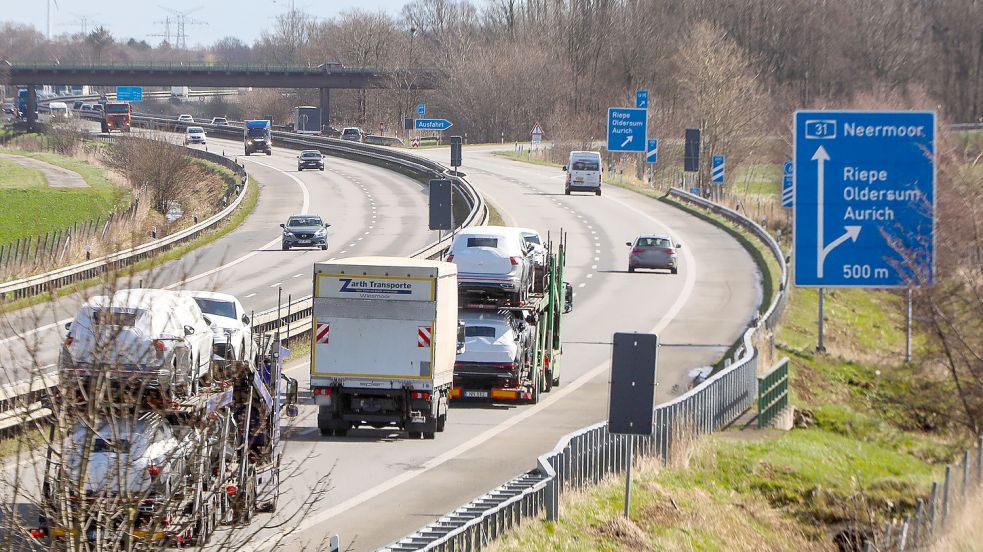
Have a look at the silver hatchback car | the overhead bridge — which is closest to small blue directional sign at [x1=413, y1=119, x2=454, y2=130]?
the silver hatchback car

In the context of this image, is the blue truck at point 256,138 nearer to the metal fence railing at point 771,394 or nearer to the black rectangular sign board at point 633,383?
the metal fence railing at point 771,394

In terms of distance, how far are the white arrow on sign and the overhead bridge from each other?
12006cm

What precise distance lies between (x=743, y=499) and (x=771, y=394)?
4.70 metres

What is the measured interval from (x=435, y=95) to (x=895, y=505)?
128351mm

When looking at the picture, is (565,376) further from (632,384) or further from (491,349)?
(632,384)

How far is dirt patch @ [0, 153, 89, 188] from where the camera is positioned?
87.4m

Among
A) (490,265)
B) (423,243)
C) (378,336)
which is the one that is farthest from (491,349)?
(423,243)

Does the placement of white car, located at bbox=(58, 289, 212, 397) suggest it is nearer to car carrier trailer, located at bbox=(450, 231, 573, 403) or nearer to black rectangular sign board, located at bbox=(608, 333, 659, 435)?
black rectangular sign board, located at bbox=(608, 333, 659, 435)

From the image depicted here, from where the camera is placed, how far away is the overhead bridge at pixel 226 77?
143375mm

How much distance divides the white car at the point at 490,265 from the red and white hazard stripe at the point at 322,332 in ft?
15.6

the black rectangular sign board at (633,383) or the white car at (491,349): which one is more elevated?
the black rectangular sign board at (633,383)

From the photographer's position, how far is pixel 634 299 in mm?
47438

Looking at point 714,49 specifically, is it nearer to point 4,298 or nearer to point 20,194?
point 20,194

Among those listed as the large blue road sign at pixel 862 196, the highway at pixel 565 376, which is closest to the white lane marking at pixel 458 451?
the highway at pixel 565 376
